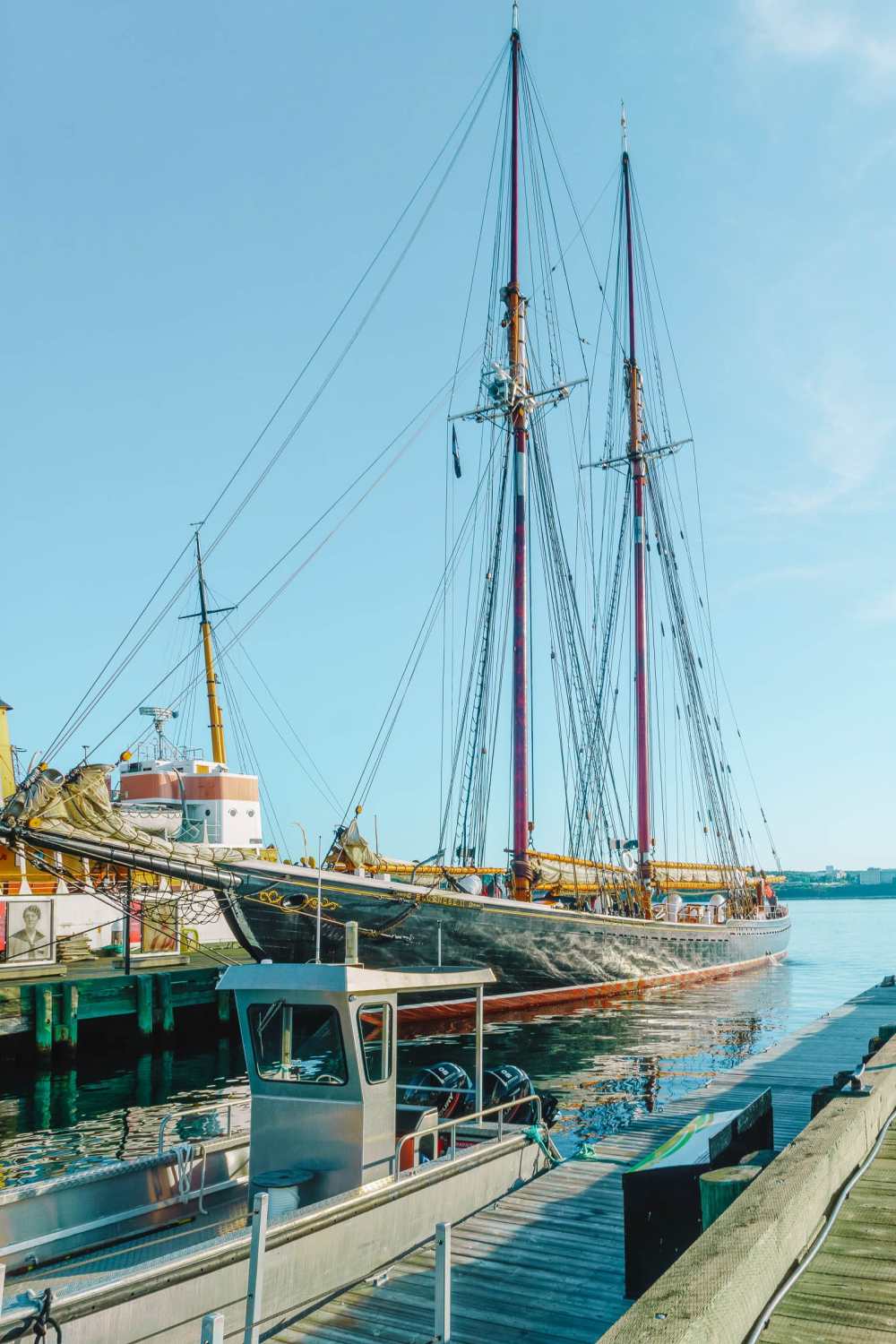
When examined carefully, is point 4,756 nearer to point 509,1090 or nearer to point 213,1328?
point 509,1090

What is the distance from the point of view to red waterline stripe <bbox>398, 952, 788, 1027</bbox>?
3231 cm

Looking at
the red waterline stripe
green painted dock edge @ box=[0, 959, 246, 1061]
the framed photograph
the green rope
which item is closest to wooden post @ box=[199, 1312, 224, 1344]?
the green rope

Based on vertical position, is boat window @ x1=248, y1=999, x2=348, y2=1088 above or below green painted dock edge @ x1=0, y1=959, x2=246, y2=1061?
above

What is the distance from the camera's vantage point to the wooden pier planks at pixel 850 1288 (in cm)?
446

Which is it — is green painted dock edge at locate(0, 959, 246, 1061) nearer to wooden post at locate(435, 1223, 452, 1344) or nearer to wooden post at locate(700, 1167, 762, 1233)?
wooden post at locate(435, 1223, 452, 1344)

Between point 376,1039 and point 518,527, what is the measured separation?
30902mm

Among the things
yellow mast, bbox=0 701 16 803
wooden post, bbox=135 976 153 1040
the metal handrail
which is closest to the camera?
the metal handrail

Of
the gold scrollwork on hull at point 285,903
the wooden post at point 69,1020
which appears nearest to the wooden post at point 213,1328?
the gold scrollwork on hull at point 285,903

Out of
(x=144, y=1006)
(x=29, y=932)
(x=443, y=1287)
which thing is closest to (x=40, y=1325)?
(x=443, y=1287)

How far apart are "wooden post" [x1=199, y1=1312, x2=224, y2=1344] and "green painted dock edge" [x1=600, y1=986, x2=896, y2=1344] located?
8.80 feet

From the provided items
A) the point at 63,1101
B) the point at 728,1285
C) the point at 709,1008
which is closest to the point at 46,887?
the point at 63,1101

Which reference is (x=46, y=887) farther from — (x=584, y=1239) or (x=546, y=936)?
(x=584, y=1239)

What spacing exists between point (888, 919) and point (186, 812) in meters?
130

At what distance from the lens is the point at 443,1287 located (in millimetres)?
6891
